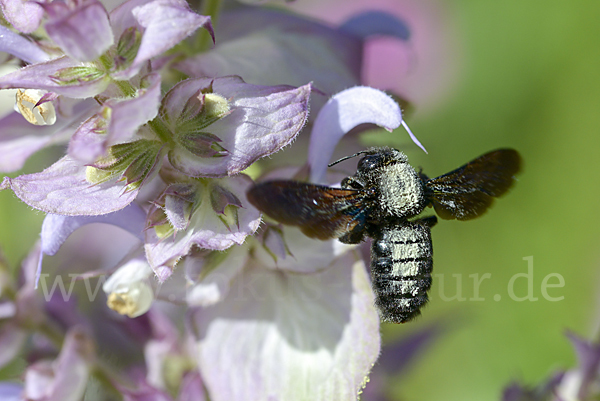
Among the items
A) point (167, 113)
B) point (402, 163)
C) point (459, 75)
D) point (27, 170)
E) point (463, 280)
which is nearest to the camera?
point (167, 113)

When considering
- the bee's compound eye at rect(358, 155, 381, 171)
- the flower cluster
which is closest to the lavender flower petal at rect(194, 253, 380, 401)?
the flower cluster

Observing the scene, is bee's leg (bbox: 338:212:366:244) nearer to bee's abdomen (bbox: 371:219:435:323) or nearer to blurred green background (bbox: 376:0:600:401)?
bee's abdomen (bbox: 371:219:435:323)

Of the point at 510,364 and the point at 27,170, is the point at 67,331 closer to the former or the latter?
the point at 27,170

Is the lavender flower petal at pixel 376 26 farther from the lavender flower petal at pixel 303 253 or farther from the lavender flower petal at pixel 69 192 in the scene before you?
the lavender flower petal at pixel 69 192

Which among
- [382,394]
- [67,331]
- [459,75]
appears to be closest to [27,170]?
[67,331]

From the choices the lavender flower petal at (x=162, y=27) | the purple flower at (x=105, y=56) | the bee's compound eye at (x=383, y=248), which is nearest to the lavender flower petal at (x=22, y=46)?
the purple flower at (x=105, y=56)

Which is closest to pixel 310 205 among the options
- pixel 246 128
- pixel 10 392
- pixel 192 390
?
pixel 246 128
